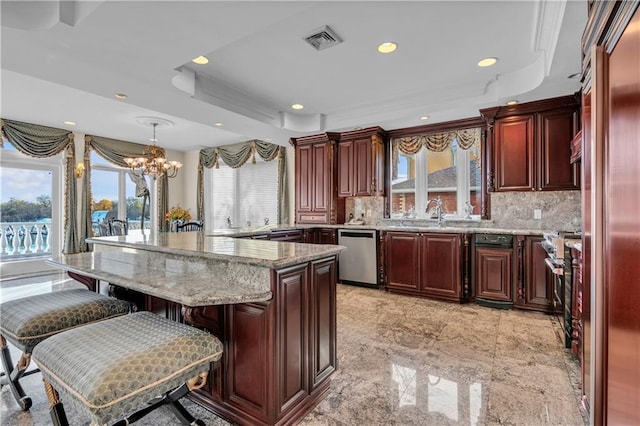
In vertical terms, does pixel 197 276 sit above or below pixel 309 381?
above

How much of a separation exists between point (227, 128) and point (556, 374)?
4.76 m

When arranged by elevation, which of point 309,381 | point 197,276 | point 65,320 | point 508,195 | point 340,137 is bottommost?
point 309,381

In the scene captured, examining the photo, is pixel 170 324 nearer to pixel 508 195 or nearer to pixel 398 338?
pixel 398 338

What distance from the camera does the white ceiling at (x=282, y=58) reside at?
7.06ft

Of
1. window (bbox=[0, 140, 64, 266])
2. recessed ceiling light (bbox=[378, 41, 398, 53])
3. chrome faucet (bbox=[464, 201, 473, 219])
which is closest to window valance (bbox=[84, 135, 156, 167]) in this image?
window (bbox=[0, 140, 64, 266])

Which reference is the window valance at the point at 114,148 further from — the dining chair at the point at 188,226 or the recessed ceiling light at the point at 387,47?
the recessed ceiling light at the point at 387,47

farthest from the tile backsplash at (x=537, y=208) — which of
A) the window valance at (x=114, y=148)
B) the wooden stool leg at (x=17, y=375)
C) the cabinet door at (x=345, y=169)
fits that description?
the window valance at (x=114, y=148)

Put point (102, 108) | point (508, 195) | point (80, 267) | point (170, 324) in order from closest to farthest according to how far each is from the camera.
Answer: point (170, 324), point (80, 267), point (508, 195), point (102, 108)

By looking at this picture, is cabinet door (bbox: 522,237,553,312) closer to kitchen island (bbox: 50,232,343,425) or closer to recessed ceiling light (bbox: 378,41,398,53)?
recessed ceiling light (bbox: 378,41,398,53)

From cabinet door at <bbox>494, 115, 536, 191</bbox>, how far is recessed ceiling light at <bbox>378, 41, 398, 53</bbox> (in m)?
2.03

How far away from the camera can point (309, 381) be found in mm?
1878

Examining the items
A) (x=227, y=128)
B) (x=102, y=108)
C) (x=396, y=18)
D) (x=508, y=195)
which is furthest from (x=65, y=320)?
(x=508, y=195)

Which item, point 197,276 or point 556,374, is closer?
point 197,276

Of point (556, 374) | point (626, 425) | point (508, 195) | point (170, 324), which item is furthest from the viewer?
point (508, 195)
